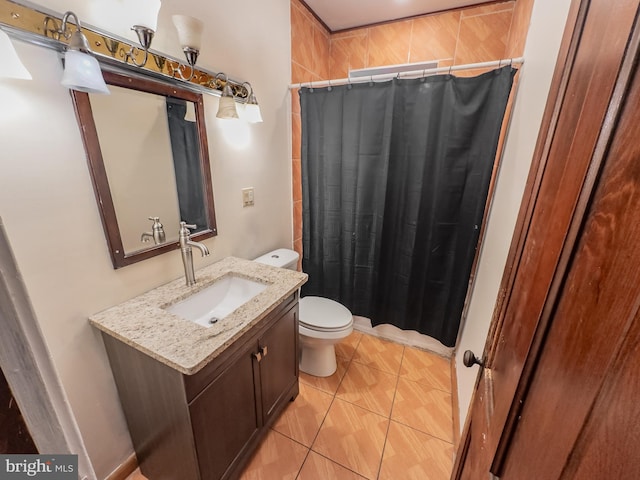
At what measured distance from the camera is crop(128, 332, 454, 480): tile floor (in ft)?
4.22

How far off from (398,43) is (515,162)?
62.3 inches

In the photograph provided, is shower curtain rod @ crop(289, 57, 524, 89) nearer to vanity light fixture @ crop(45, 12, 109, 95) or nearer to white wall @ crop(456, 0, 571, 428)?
white wall @ crop(456, 0, 571, 428)

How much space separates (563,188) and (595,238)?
0.49 ft

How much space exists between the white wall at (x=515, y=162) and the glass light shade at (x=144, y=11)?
1308mm

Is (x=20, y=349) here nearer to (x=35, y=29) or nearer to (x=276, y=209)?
(x=35, y=29)

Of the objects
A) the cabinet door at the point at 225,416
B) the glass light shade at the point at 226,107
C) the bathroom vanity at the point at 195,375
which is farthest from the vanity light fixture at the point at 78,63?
the cabinet door at the point at 225,416

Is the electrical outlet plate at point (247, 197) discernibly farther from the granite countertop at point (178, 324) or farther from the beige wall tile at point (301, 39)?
the beige wall tile at point (301, 39)

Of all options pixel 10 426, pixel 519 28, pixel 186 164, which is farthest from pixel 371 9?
pixel 10 426

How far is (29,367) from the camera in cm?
32

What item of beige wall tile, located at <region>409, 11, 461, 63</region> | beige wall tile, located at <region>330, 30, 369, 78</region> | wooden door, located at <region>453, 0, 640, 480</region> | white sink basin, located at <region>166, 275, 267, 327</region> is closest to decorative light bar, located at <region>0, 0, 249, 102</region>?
white sink basin, located at <region>166, 275, 267, 327</region>

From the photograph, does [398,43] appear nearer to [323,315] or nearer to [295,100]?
[295,100]

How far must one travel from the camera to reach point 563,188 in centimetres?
43

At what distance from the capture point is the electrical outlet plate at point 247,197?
1649 mm

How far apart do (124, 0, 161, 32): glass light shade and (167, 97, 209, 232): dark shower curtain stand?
0.31m
